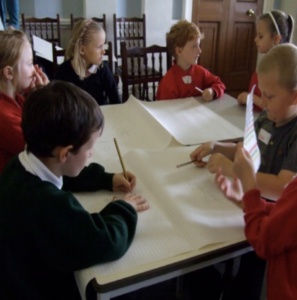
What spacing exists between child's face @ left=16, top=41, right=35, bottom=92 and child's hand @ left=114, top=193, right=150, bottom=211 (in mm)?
678

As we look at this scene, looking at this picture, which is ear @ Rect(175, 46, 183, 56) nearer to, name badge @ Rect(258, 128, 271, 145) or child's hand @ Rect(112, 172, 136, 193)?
name badge @ Rect(258, 128, 271, 145)

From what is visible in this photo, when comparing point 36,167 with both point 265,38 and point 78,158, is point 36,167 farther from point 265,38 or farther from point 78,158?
point 265,38

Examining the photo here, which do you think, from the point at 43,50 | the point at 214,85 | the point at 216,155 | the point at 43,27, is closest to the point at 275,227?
the point at 216,155

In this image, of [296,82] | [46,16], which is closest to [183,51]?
[296,82]

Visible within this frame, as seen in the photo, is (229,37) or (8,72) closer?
(8,72)

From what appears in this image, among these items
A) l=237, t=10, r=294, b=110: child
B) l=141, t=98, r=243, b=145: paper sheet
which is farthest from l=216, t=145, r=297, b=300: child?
l=237, t=10, r=294, b=110: child

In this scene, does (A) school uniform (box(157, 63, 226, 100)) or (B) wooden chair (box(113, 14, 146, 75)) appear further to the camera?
(B) wooden chair (box(113, 14, 146, 75))

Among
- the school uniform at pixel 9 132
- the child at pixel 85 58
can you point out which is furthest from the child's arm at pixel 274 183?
the child at pixel 85 58

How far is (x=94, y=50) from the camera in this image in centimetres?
222

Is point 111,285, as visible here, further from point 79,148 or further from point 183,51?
point 183,51

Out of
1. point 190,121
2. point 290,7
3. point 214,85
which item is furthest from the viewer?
point 290,7

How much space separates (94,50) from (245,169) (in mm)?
1559

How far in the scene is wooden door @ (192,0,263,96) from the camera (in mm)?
4363

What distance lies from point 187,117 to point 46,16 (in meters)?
3.19
